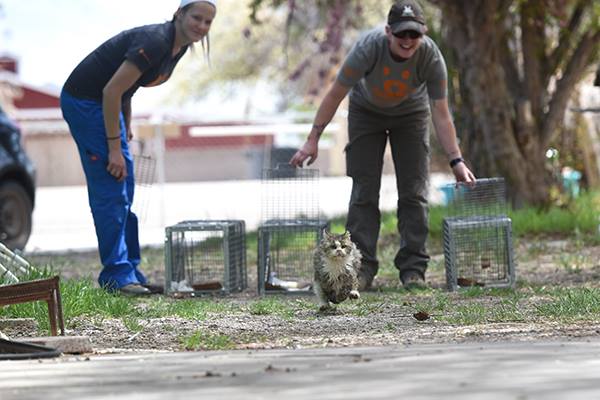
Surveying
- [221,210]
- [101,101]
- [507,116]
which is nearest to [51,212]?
[221,210]

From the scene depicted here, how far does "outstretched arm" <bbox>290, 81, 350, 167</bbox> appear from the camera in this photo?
8.55 meters

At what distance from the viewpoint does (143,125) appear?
1939 centimetres

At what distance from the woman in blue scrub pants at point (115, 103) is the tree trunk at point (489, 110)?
5.66 m

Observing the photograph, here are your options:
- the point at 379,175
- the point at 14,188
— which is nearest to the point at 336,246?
the point at 379,175

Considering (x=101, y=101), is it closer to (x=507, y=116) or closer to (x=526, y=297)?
(x=526, y=297)

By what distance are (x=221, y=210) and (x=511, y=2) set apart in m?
7.89

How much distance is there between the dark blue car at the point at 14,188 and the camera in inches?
512

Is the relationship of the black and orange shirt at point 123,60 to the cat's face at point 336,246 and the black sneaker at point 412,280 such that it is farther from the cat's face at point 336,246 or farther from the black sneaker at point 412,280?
the black sneaker at point 412,280

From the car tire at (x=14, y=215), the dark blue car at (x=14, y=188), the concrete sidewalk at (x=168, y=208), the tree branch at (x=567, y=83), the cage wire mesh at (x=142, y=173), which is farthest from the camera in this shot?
the concrete sidewalk at (x=168, y=208)

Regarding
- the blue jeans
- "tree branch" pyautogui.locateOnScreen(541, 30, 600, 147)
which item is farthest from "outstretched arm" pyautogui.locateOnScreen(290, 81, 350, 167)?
"tree branch" pyautogui.locateOnScreen(541, 30, 600, 147)

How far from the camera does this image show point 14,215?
13336 mm

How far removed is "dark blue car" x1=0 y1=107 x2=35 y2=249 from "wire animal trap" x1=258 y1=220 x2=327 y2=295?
11.9 feet

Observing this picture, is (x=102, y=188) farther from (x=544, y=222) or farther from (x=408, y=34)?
(x=544, y=222)

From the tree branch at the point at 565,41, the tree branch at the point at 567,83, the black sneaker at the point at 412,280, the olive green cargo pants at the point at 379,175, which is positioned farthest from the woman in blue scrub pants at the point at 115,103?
the tree branch at the point at 565,41
